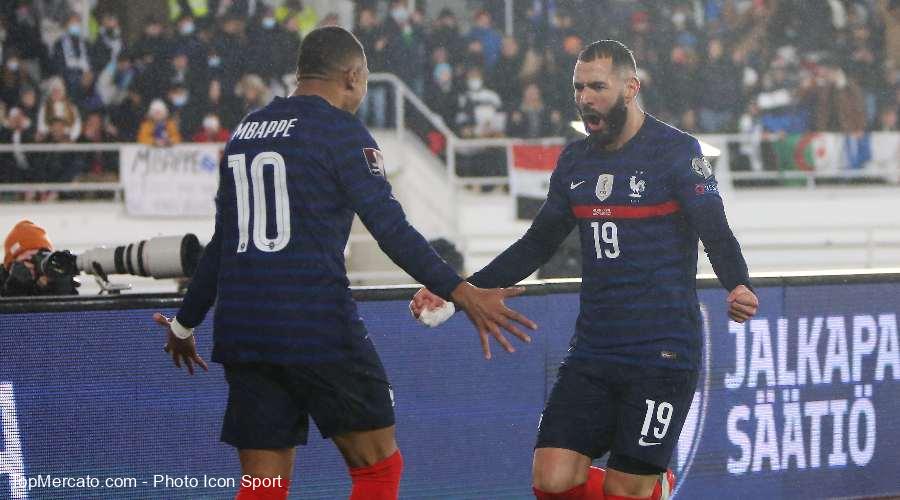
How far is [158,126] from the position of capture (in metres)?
14.4

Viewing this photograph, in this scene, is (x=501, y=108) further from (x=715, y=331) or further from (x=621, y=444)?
(x=621, y=444)

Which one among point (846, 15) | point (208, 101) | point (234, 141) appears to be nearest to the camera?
point (234, 141)

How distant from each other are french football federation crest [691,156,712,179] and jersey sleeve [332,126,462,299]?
1.08 meters

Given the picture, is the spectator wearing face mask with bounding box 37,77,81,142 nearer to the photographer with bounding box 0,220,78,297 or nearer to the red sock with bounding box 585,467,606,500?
the photographer with bounding box 0,220,78,297

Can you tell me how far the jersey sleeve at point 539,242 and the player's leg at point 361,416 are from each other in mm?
938

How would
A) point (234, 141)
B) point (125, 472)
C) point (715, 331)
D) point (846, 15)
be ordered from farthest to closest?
point (846, 15) → point (715, 331) → point (125, 472) → point (234, 141)

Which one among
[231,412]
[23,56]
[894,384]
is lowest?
[894,384]

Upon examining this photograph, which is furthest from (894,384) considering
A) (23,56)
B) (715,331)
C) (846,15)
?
(846,15)

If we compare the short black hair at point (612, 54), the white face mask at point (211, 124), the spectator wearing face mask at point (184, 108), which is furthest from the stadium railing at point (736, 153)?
the short black hair at point (612, 54)

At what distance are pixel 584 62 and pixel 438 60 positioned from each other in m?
11.0

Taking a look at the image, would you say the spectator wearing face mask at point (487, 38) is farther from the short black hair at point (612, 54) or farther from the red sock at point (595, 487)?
the red sock at point (595, 487)

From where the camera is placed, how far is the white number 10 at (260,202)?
411 cm

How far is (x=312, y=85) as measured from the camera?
14.0ft

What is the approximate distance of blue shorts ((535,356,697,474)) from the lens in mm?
4773
